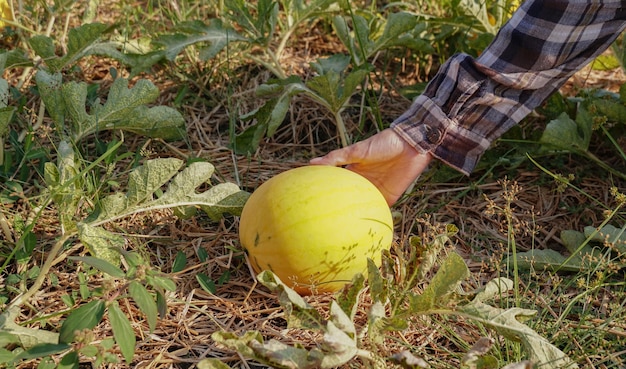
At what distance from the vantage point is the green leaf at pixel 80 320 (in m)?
1.59

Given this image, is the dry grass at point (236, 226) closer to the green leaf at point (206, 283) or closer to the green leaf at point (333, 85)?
the green leaf at point (206, 283)

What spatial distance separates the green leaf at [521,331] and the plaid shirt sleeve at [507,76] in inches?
26.7

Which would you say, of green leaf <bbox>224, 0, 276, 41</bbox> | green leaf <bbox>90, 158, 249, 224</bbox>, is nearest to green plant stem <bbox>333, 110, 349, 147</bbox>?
green leaf <bbox>224, 0, 276, 41</bbox>

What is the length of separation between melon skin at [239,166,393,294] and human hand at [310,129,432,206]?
→ 25 centimetres

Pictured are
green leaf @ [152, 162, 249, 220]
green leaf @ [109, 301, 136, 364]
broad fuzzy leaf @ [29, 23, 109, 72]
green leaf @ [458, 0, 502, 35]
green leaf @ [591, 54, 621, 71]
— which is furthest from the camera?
green leaf @ [591, 54, 621, 71]

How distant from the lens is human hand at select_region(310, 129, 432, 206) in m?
2.30

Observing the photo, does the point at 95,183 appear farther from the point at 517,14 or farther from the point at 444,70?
the point at 517,14

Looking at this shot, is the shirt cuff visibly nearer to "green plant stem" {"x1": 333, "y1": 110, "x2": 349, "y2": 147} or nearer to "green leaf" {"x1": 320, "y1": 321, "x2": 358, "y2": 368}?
"green plant stem" {"x1": 333, "y1": 110, "x2": 349, "y2": 147}

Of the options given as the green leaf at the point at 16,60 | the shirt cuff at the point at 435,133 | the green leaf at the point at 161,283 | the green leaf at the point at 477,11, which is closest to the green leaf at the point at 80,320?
the green leaf at the point at 161,283

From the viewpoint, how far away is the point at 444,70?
2305mm

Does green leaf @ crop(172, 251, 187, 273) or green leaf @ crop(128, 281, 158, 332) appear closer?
green leaf @ crop(128, 281, 158, 332)

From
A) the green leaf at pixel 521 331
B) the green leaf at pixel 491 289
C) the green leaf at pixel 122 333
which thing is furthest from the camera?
the green leaf at pixel 491 289

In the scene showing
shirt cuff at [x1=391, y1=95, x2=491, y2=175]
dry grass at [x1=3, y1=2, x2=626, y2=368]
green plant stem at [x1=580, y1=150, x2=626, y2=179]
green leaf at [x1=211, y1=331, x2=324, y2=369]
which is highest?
shirt cuff at [x1=391, y1=95, x2=491, y2=175]

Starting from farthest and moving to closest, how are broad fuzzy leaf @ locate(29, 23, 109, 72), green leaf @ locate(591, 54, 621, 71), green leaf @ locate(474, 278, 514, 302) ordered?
green leaf @ locate(591, 54, 621, 71)
broad fuzzy leaf @ locate(29, 23, 109, 72)
green leaf @ locate(474, 278, 514, 302)
